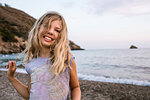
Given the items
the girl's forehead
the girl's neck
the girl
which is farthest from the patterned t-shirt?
the girl's forehead

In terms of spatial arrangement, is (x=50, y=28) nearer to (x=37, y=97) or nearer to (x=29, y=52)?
(x=29, y=52)

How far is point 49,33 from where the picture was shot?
1.30 metres

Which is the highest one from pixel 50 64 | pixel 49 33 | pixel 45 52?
pixel 49 33

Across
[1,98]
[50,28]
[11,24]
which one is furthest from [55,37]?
[11,24]

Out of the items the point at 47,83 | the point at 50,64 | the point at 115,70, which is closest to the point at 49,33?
the point at 50,64

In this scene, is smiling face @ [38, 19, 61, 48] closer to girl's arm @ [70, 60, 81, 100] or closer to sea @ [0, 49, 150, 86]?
girl's arm @ [70, 60, 81, 100]

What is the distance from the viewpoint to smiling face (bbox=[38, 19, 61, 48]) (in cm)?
130

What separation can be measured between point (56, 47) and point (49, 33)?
165 millimetres

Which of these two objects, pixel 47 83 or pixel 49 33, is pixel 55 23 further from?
pixel 47 83

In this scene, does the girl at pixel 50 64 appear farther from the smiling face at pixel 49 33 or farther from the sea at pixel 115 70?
the sea at pixel 115 70

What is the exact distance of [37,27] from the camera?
4.60ft

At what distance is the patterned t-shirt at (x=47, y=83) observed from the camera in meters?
1.14

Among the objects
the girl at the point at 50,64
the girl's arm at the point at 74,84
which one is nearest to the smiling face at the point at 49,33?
the girl at the point at 50,64

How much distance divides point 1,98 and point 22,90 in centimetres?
369
